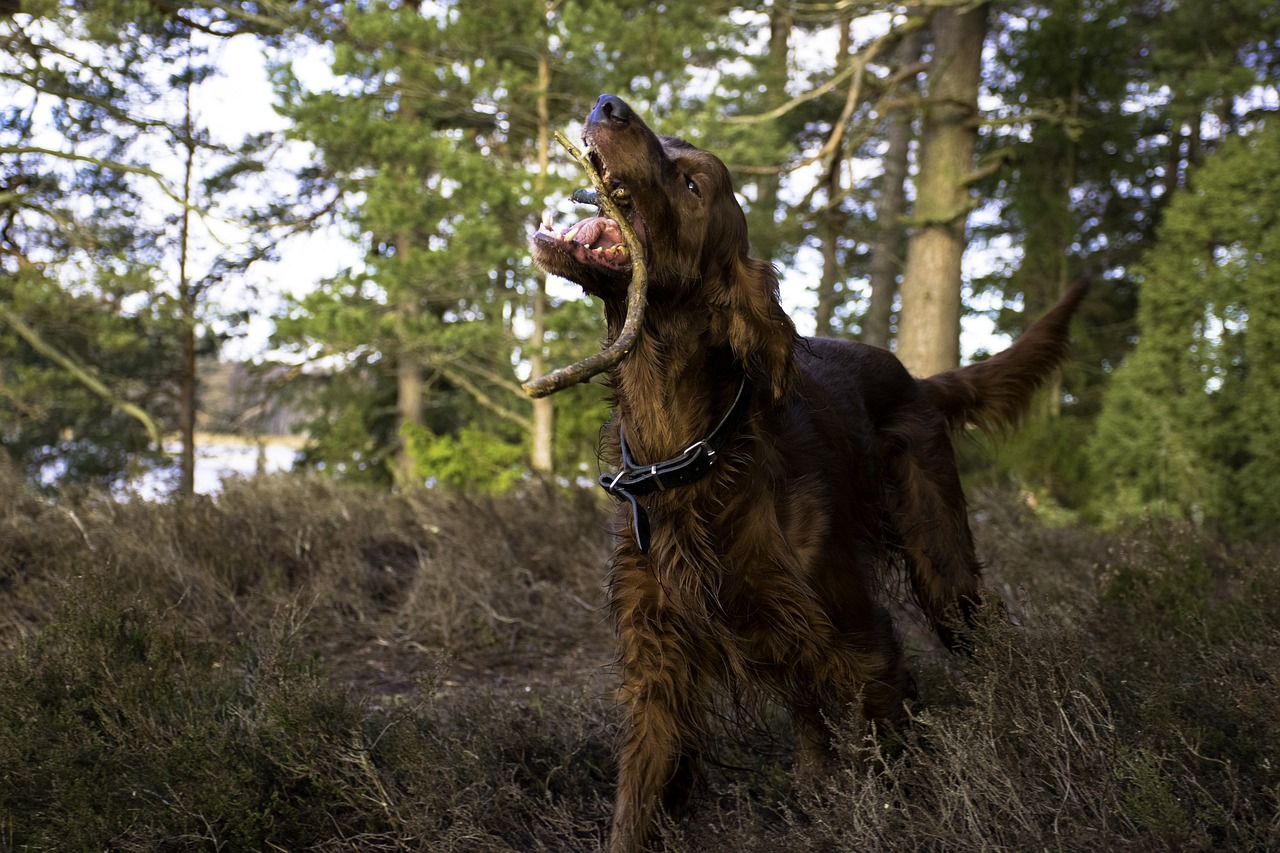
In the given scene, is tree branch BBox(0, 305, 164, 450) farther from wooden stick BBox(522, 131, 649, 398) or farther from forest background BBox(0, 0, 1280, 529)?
wooden stick BBox(522, 131, 649, 398)

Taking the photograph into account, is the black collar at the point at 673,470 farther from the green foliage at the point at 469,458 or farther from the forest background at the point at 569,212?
the green foliage at the point at 469,458

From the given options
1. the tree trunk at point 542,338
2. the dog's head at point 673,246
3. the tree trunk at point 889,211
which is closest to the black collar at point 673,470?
the dog's head at point 673,246

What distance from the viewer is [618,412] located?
2.57m

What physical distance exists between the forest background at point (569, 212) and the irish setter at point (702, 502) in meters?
4.96

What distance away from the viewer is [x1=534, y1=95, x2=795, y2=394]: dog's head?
7.54ft

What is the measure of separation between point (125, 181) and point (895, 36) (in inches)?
402

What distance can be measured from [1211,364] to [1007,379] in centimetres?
360

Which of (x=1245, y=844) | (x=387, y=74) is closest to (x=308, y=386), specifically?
(x=387, y=74)

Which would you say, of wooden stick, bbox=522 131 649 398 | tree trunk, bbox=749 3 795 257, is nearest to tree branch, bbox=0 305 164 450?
tree trunk, bbox=749 3 795 257

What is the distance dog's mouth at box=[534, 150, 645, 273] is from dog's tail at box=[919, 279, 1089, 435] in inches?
69.8

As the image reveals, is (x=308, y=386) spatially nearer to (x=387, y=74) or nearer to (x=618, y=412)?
(x=387, y=74)

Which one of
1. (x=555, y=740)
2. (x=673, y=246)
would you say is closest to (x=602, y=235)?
(x=673, y=246)

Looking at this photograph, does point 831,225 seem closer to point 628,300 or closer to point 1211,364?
point 1211,364

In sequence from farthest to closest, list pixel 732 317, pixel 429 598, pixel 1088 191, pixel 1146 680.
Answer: pixel 1088 191 → pixel 429 598 → pixel 1146 680 → pixel 732 317
